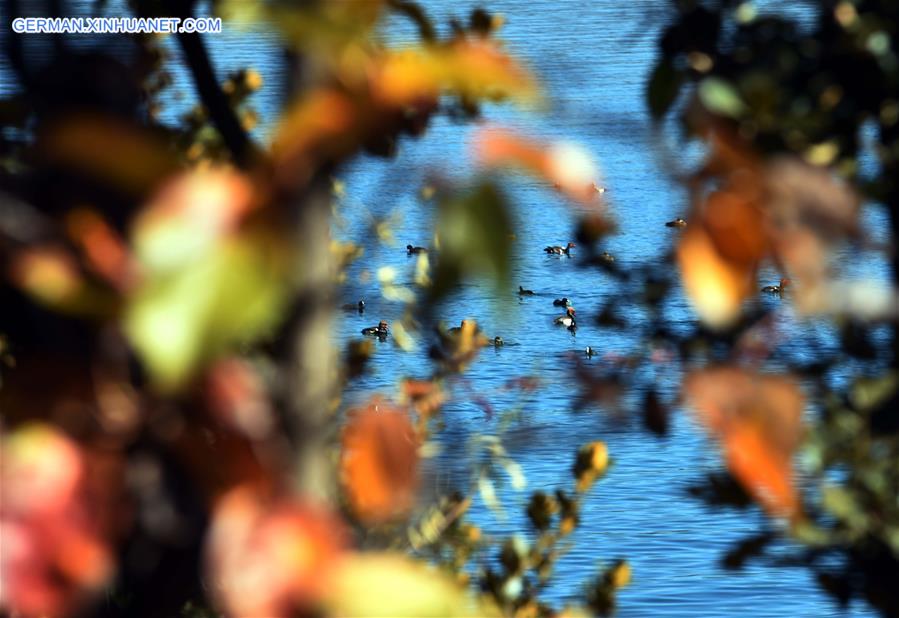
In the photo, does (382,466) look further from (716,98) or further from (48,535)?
(716,98)

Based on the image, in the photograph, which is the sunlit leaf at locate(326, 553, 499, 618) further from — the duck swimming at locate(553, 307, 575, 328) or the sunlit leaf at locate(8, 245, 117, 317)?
the duck swimming at locate(553, 307, 575, 328)

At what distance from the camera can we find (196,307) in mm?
553

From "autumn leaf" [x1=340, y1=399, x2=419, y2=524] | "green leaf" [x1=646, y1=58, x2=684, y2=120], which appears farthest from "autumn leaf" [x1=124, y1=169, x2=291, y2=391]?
"green leaf" [x1=646, y1=58, x2=684, y2=120]

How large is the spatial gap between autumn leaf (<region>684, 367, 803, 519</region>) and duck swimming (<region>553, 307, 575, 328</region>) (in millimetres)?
9243

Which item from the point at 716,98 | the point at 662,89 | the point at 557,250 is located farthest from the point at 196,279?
the point at 557,250

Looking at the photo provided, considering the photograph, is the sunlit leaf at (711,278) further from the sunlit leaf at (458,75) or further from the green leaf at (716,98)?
the green leaf at (716,98)

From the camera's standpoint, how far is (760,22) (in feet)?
5.48

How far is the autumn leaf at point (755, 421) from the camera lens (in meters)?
0.61

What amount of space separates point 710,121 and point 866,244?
0.12m

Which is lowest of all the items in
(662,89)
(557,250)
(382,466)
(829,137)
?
(557,250)

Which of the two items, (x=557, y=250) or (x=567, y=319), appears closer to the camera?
(x=567, y=319)

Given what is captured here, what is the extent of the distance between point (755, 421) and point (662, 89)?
0.63m

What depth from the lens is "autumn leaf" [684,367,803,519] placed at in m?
0.61

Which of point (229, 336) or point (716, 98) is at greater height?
point (229, 336)
